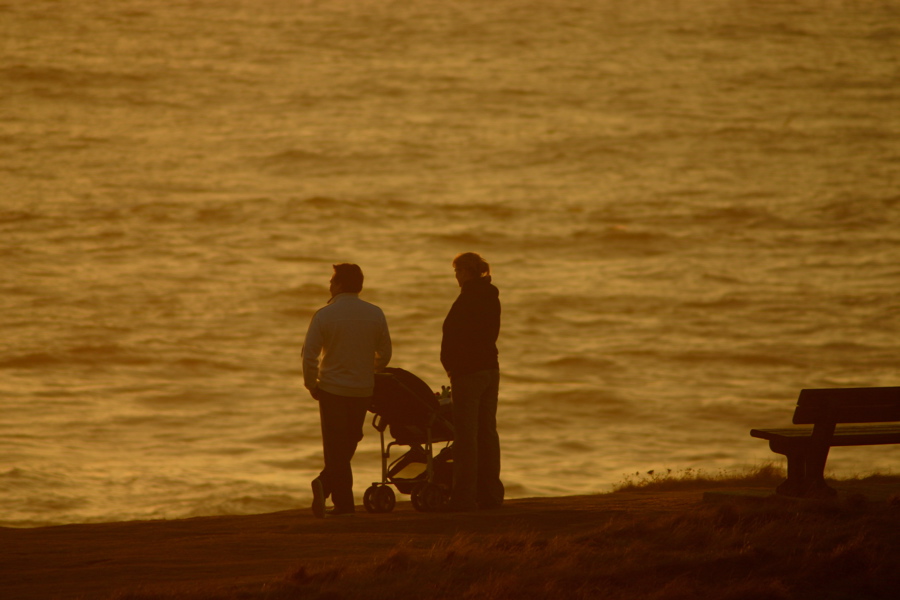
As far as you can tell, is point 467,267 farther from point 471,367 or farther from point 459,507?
point 459,507

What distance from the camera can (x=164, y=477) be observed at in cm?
2005

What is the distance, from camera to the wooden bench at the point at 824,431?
838 cm

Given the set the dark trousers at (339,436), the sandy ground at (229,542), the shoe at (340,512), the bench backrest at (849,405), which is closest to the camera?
the sandy ground at (229,542)

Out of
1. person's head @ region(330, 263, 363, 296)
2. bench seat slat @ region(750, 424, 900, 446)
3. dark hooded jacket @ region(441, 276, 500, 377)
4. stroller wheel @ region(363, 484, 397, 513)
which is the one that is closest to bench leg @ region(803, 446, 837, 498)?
bench seat slat @ region(750, 424, 900, 446)

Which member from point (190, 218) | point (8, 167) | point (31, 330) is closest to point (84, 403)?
point (31, 330)

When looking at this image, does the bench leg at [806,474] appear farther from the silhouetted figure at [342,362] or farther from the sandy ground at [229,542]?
the silhouetted figure at [342,362]

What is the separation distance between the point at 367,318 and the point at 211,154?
4276 centimetres

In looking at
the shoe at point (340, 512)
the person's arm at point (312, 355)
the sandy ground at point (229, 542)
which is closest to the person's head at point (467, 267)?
the person's arm at point (312, 355)

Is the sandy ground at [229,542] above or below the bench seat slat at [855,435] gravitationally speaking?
below

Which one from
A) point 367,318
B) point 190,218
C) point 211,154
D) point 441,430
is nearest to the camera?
point 367,318

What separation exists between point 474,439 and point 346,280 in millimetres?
1474

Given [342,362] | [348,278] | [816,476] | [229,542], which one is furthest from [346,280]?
[816,476]

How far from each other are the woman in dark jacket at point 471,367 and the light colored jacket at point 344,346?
20.1 inches

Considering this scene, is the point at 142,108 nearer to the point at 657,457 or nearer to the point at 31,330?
the point at 31,330
